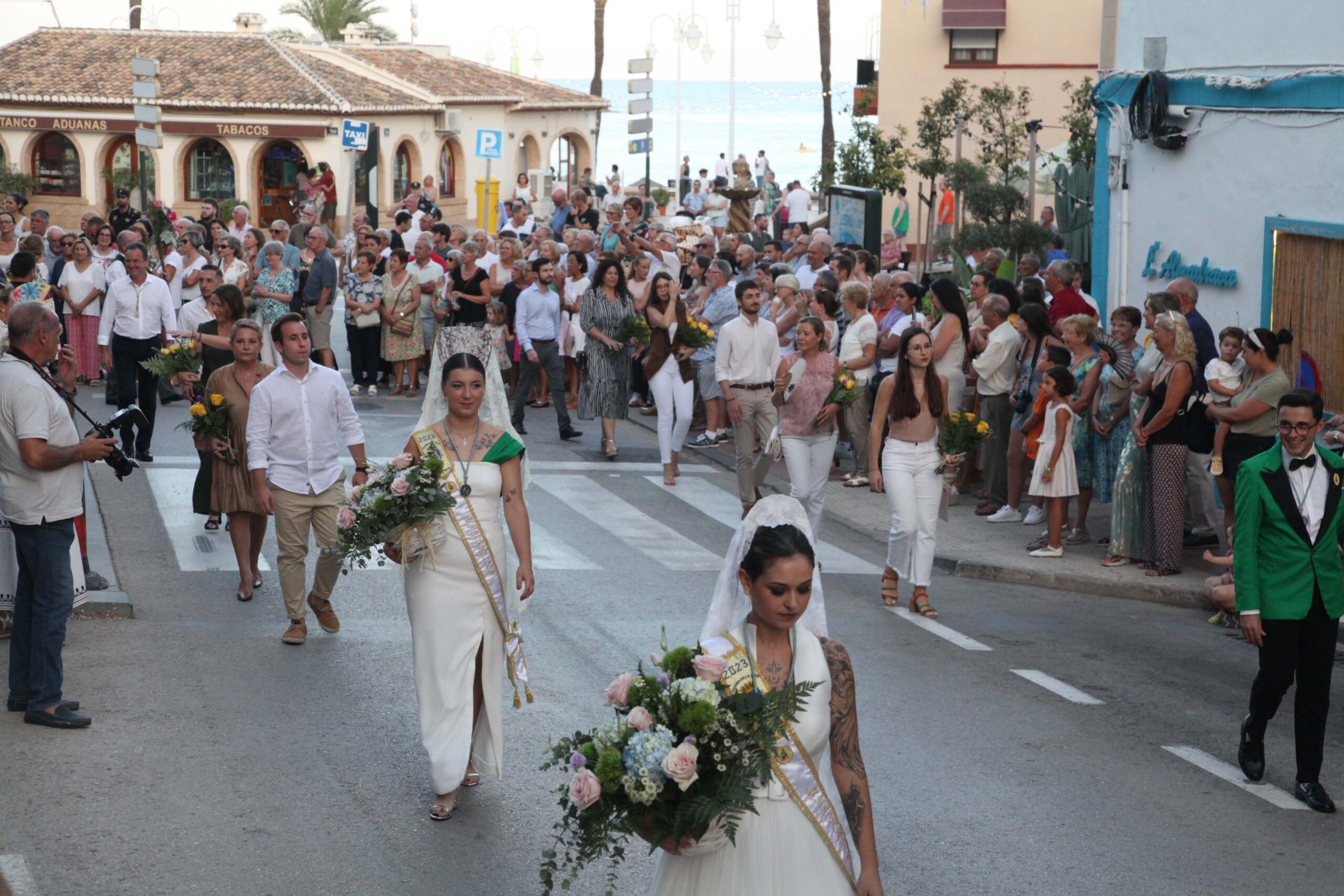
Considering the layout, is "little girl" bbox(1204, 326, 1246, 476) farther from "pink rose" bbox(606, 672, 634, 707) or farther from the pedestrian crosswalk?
"pink rose" bbox(606, 672, 634, 707)

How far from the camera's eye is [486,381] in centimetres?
737

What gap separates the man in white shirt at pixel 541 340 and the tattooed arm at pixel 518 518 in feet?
34.5

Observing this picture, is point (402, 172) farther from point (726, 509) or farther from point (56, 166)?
point (726, 509)

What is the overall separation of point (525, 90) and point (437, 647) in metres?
59.0

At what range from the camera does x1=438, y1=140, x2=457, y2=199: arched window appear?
58.2 meters

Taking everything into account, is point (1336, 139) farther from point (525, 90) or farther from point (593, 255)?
point (525, 90)

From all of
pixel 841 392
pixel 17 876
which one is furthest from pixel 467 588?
pixel 841 392

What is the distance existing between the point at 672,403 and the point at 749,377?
76.2 inches

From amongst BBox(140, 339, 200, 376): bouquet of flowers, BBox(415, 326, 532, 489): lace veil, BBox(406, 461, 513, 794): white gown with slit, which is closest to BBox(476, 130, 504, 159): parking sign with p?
BBox(140, 339, 200, 376): bouquet of flowers

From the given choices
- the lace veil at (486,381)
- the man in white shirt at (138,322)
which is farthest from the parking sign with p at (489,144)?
the lace veil at (486,381)

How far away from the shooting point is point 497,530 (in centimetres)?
714

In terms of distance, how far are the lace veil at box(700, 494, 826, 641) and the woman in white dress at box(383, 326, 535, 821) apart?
96.6 inches

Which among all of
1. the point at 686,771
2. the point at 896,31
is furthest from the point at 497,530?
the point at 896,31

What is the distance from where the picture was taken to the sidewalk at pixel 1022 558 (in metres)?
11.8
